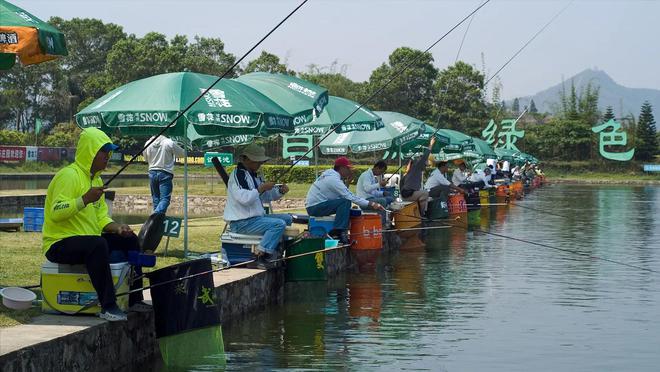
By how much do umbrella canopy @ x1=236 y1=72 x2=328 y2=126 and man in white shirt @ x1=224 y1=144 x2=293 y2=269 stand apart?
382 cm

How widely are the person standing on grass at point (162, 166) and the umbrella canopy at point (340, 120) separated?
4.00m

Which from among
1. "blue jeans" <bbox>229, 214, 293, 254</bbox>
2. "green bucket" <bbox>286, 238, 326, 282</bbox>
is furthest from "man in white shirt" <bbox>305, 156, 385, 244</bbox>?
"blue jeans" <bbox>229, 214, 293, 254</bbox>

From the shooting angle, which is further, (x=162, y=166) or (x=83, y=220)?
(x=162, y=166)

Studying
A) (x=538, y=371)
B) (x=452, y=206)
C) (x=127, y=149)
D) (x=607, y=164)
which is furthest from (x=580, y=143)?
(x=538, y=371)

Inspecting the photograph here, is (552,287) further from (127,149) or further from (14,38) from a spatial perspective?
(127,149)

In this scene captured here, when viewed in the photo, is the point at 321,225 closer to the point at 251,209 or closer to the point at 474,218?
the point at 251,209

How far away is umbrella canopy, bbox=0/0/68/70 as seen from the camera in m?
8.09

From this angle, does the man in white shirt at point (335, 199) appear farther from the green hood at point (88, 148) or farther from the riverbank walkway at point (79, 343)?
the green hood at point (88, 148)

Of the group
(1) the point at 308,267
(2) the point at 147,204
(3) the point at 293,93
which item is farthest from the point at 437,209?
(2) the point at 147,204

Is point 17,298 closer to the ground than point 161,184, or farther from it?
closer to the ground

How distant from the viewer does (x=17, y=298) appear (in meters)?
8.02

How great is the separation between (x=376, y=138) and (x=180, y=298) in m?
15.7

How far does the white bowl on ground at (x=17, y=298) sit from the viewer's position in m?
7.96

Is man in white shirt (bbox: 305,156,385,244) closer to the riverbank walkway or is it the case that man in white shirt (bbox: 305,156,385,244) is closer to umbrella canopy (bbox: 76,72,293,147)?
umbrella canopy (bbox: 76,72,293,147)
